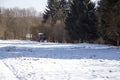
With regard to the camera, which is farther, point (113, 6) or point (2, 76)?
point (113, 6)

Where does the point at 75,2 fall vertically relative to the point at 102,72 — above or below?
above

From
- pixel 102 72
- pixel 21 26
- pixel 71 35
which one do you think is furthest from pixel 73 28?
pixel 21 26

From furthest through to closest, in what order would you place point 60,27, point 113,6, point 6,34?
point 6,34 → point 60,27 → point 113,6

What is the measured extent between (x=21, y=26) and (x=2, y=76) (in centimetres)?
11018

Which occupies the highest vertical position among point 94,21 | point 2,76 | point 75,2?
point 75,2

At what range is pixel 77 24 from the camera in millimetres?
57781

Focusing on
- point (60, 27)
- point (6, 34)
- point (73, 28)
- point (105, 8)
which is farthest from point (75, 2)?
point (6, 34)

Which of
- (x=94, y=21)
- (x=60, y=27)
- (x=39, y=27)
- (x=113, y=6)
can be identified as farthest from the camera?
(x=39, y=27)

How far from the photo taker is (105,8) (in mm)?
35531

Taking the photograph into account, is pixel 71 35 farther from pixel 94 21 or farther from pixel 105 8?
pixel 105 8

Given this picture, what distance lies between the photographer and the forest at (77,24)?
3512 centimetres

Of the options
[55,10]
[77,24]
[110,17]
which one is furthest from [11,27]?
[110,17]

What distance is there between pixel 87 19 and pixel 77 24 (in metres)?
1.99

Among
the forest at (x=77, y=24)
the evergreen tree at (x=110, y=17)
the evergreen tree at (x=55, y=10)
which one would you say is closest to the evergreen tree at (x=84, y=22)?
the forest at (x=77, y=24)
